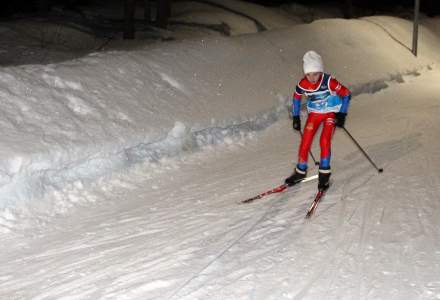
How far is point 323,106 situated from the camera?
732 centimetres

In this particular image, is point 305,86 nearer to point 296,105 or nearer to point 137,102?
point 296,105

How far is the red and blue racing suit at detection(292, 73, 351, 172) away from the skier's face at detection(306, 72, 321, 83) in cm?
8

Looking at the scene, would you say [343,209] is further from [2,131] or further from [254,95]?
[254,95]

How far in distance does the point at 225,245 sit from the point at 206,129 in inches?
177

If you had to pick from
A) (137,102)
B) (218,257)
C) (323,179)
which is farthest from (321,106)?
(137,102)

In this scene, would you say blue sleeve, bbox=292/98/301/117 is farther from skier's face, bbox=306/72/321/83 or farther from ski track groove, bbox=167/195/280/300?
ski track groove, bbox=167/195/280/300

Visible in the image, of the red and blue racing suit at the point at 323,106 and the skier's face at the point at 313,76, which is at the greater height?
the skier's face at the point at 313,76

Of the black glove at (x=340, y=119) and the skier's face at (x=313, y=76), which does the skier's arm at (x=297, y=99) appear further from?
the black glove at (x=340, y=119)

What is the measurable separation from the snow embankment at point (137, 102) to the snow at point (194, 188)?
0.10ft

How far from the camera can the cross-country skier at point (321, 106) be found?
7.05 m

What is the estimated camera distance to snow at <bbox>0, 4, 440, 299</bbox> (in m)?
4.81

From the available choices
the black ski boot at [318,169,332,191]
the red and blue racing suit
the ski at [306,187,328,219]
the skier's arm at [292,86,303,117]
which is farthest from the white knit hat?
the ski at [306,187,328,219]

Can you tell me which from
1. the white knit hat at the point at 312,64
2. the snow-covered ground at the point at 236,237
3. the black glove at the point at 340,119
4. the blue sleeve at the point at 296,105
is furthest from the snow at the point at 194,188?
the white knit hat at the point at 312,64

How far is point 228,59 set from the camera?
12.9 meters
